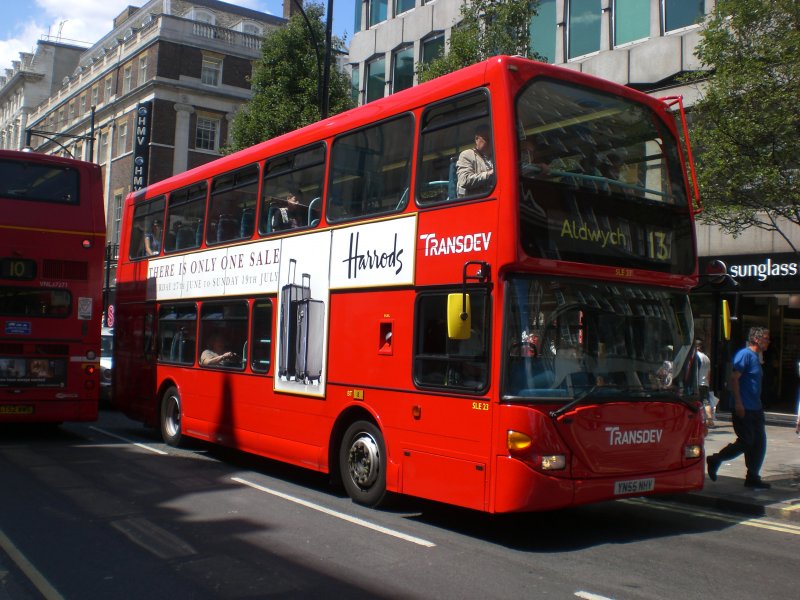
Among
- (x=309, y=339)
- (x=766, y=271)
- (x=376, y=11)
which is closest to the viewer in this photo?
(x=309, y=339)

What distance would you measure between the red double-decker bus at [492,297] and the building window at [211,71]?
36941mm

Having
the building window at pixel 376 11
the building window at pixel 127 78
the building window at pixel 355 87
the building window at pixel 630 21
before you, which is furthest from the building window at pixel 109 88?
the building window at pixel 630 21

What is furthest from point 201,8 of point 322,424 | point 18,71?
point 322,424

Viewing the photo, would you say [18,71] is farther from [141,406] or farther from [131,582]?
[131,582]

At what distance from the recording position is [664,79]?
19.3 metres

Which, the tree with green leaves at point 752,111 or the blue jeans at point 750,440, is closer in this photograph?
the blue jeans at point 750,440

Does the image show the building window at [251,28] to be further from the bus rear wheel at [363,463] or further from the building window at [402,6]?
the bus rear wheel at [363,463]

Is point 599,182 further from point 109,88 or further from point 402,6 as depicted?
point 109,88

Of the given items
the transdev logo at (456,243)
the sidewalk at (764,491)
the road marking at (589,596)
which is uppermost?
the transdev logo at (456,243)

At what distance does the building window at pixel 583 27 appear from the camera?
21.2 meters

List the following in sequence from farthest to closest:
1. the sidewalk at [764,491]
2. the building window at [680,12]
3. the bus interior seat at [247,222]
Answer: the building window at [680,12], the bus interior seat at [247,222], the sidewalk at [764,491]

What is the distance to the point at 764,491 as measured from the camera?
999cm

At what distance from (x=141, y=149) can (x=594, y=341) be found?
3831cm

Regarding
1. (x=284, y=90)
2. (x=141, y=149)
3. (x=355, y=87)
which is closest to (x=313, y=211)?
(x=284, y=90)
